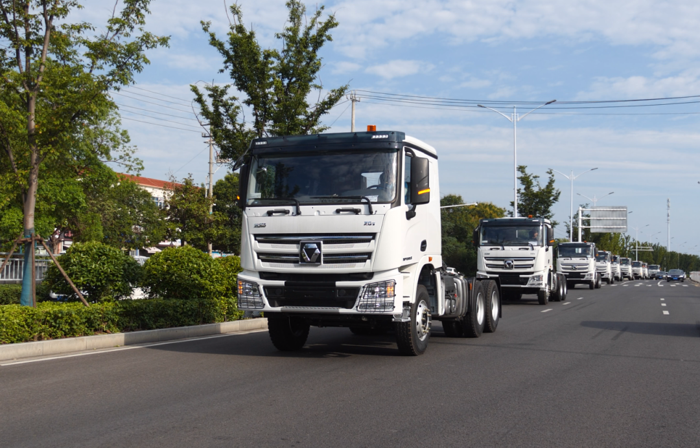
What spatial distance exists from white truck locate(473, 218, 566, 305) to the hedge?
10.8 m

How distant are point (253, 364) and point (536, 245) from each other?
14862 mm

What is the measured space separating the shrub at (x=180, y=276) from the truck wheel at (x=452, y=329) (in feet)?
15.6

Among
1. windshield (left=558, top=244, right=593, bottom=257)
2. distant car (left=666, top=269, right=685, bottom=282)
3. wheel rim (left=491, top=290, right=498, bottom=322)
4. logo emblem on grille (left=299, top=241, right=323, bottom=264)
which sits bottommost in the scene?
distant car (left=666, top=269, right=685, bottom=282)

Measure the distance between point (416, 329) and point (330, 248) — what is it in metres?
1.84

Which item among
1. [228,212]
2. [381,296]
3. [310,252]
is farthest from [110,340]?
[228,212]

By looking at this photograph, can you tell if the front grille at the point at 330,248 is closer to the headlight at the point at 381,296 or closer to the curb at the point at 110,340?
the headlight at the point at 381,296

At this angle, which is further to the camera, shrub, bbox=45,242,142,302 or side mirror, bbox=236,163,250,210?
shrub, bbox=45,242,142,302

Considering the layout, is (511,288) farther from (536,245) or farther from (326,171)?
(326,171)

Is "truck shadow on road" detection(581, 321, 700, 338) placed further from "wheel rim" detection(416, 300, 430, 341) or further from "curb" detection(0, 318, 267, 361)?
"curb" detection(0, 318, 267, 361)

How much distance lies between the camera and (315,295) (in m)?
9.27

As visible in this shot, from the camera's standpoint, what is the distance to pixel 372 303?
904cm

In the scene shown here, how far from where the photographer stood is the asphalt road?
5605 millimetres

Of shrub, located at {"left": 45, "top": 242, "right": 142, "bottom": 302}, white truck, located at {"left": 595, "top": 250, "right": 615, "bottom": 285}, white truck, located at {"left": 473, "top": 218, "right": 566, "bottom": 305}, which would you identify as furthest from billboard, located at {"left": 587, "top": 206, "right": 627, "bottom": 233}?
shrub, located at {"left": 45, "top": 242, "right": 142, "bottom": 302}

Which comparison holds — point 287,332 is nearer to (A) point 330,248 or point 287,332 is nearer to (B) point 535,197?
(A) point 330,248
